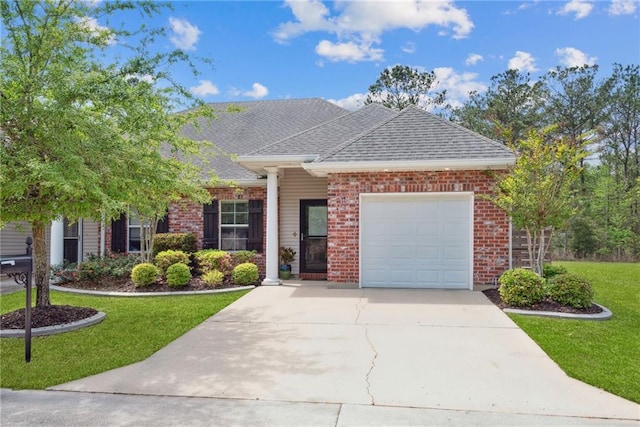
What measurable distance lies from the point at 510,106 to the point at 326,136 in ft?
70.6

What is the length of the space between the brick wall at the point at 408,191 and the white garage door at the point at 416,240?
6.0 inches

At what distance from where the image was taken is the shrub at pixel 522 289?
784cm

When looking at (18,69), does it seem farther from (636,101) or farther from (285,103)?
(636,101)

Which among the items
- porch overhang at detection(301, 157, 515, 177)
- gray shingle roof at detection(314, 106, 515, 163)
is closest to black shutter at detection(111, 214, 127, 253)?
porch overhang at detection(301, 157, 515, 177)

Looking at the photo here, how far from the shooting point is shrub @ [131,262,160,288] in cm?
1014

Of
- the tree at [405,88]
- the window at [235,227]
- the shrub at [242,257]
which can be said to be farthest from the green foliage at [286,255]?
the tree at [405,88]

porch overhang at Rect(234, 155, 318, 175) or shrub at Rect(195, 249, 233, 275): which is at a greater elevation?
porch overhang at Rect(234, 155, 318, 175)

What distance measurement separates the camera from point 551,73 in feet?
89.8

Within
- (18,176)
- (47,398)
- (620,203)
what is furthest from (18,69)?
(620,203)

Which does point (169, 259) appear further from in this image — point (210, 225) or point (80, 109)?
point (80, 109)

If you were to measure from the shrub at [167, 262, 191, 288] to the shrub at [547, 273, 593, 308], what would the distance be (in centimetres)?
Answer: 773

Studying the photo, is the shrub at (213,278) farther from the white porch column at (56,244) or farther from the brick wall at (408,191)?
the white porch column at (56,244)

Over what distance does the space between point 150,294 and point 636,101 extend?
96.3ft

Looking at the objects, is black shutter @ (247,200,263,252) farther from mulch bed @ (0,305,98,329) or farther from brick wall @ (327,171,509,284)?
mulch bed @ (0,305,98,329)
